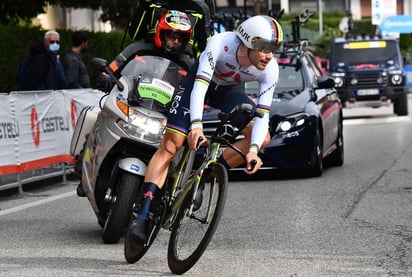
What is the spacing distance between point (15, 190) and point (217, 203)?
26.3ft

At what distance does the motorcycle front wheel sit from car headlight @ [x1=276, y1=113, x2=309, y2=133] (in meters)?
5.91

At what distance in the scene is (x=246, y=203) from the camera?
12.3m

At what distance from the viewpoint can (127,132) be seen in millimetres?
8992

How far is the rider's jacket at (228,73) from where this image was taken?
26.0ft

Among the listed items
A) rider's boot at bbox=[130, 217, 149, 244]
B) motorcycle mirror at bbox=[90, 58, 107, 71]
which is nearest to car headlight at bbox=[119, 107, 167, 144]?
motorcycle mirror at bbox=[90, 58, 107, 71]

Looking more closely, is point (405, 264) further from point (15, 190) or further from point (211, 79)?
point (15, 190)

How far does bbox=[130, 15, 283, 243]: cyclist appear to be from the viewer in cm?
784

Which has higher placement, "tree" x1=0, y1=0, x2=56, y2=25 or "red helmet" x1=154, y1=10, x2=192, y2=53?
"red helmet" x1=154, y1=10, x2=192, y2=53

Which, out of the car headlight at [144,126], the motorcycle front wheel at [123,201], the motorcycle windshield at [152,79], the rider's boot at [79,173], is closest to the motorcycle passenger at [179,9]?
the motorcycle windshield at [152,79]

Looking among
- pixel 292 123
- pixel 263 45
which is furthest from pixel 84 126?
pixel 292 123

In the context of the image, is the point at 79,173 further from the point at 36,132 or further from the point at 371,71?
the point at 371,71

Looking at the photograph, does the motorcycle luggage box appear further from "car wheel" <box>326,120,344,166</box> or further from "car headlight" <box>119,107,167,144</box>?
"car wheel" <box>326,120,344,166</box>

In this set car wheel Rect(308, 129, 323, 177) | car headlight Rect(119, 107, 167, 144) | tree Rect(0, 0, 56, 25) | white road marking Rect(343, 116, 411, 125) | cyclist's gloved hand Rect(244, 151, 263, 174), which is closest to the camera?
cyclist's gloved hand Rect(244, 151, 263, 174)

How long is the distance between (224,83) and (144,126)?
32.7 inches
